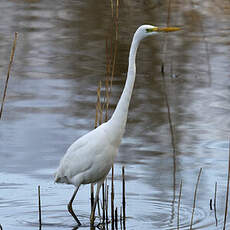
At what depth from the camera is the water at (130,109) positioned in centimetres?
557

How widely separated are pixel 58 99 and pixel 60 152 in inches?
80.4

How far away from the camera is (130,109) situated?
845 centimetres

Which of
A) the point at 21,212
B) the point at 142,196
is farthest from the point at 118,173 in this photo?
the point at 21,212

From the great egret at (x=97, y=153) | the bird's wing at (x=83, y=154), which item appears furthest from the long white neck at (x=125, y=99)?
the bird's wing at (x=83, y=154)

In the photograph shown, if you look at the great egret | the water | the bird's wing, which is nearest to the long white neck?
the great egret

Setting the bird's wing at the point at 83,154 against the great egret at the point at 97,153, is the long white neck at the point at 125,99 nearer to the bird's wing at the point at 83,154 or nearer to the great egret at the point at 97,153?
the great egret at the point at 97,153

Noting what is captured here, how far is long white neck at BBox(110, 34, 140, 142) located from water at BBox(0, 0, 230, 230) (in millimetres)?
452

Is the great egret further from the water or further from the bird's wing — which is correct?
the water

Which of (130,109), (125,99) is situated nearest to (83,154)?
(125,99)

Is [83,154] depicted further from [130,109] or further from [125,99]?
[130,109]

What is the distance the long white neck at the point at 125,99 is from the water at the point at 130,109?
452mm

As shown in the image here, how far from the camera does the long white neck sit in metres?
4.62

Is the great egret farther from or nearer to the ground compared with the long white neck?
nearer to the ground

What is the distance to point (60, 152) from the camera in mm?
6770
